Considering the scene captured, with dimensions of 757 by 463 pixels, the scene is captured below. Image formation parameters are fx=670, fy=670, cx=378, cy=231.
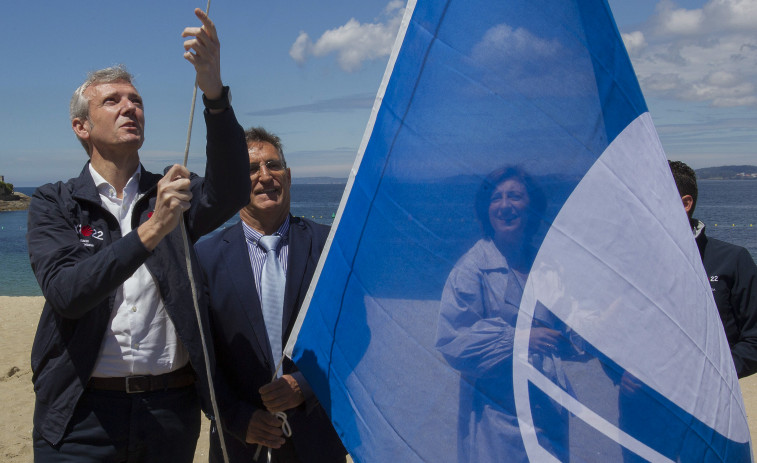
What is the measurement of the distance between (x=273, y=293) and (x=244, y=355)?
0.85 feet

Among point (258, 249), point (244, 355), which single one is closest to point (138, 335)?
point (244, 355)

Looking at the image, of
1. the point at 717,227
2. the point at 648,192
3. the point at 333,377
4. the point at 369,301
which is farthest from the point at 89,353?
the point at 717,227

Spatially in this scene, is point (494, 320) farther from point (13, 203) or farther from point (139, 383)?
point (13, 203)

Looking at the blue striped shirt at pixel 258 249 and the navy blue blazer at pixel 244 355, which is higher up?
the blue striped shirt at pixel 258 249

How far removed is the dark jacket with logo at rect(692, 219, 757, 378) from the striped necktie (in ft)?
6.32

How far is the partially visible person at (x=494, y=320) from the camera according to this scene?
181 centimetres

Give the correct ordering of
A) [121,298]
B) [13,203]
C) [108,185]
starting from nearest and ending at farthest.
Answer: [121,298] < [108,185] < [13,203]

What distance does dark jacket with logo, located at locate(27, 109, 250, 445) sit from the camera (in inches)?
80.2

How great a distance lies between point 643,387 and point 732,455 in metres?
0.40

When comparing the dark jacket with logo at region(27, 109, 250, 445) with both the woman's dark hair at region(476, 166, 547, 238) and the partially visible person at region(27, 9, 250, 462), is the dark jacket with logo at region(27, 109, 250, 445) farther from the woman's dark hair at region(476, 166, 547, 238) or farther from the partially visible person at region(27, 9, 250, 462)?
the woman's dark hair at region(476, 166, 547, 238)

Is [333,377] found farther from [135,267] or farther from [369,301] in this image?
[135,267]

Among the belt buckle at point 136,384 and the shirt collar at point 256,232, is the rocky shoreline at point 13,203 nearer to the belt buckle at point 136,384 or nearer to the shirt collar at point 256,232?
the shirt collar at point 256,232

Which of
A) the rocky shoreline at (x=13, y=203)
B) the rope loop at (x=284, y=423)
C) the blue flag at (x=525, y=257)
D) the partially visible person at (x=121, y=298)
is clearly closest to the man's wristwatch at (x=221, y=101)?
the partially visible person at (x=121, y=298)

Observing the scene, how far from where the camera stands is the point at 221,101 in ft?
6.72
